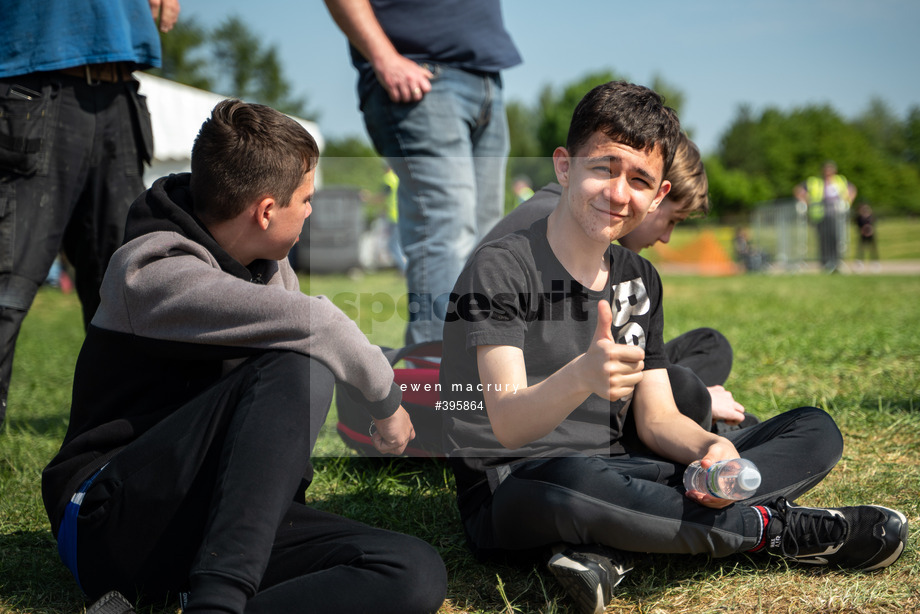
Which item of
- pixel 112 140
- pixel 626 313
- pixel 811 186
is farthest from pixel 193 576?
pixel 811 186

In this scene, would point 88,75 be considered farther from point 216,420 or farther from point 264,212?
point 216,420

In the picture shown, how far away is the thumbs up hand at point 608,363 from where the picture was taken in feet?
4.78

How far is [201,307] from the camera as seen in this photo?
155 cm

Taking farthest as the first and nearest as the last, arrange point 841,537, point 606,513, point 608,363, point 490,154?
1. point 490,154
2. point 841,537
3. point 606,513
4. point 608,363

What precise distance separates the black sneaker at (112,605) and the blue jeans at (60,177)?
3.74 ft

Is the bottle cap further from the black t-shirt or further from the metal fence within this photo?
the metal fence

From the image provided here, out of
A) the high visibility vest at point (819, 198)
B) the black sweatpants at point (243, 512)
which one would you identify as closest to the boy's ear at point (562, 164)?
the black sweatpants at point (243, 512)

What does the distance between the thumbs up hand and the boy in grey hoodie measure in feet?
1.61

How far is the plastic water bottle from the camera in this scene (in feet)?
5.33

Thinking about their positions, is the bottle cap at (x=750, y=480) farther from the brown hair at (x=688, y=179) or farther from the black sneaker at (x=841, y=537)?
the brown hair at (x=688, y=179)

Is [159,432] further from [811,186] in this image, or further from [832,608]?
[811,186]

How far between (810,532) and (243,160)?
162 cm

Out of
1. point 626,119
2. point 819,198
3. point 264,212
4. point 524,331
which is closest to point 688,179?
point 626,119

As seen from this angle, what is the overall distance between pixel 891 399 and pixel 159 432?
9.75 feet
